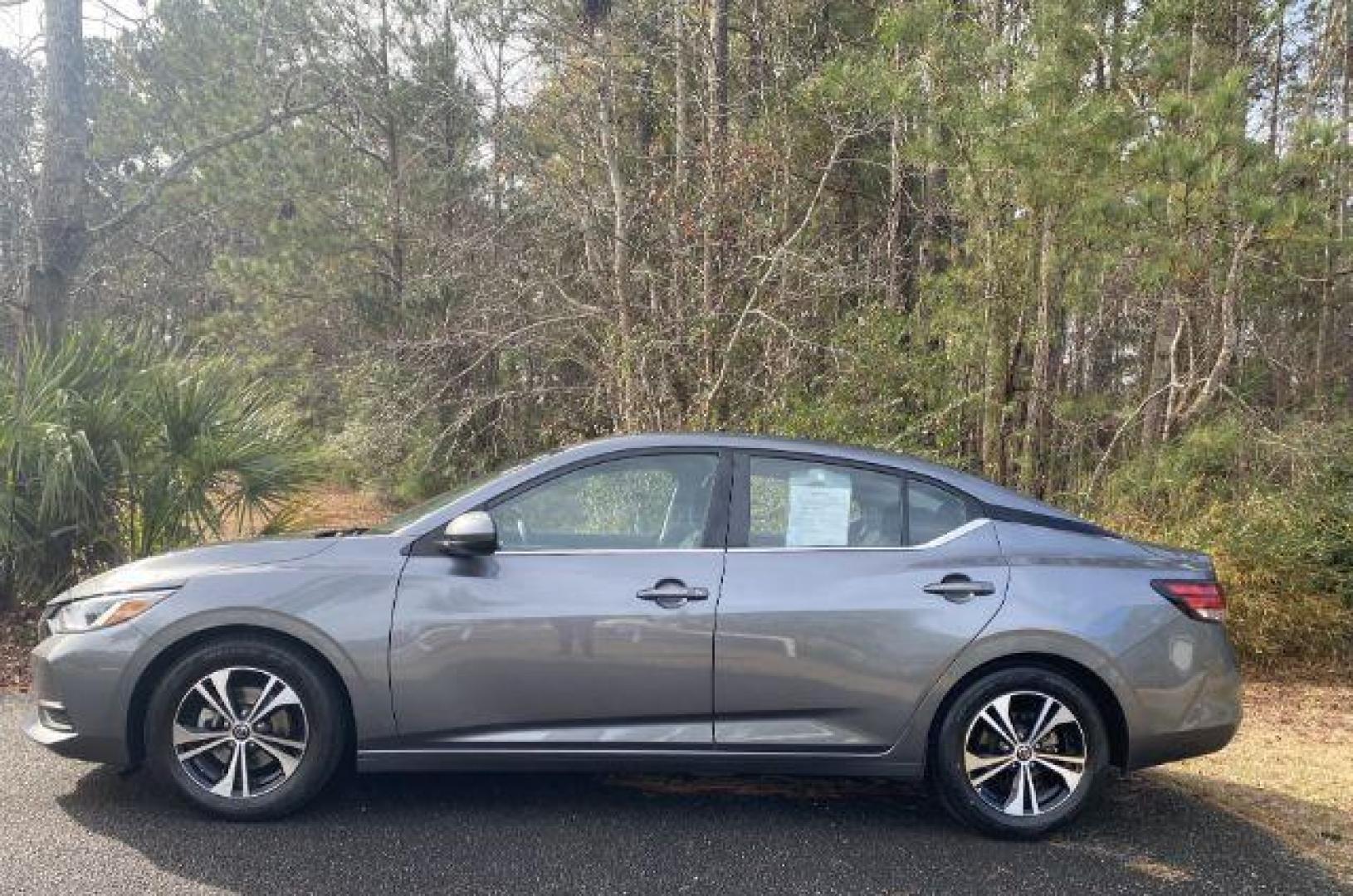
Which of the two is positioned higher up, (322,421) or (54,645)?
(322,421)

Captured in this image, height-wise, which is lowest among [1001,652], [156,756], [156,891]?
[156,891]

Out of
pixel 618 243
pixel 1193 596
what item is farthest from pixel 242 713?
pixel 618 243

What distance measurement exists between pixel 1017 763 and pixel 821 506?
123cm

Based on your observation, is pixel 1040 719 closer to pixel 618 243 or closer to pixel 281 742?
pixel 281 742

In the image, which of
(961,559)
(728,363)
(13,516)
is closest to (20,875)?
(961,559)

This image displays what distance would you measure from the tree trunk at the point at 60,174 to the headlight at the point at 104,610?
7.26m

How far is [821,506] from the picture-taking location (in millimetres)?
4578

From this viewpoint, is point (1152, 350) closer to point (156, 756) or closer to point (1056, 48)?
point (1056, 48)

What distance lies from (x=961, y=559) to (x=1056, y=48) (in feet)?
19.0

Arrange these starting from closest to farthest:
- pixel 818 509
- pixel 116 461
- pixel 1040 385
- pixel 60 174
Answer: pixel 818 509, pixel 116 461, pixel 1040 385, pixel 60 174

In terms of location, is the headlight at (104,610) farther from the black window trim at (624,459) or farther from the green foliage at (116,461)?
the green foliage at (116,461)

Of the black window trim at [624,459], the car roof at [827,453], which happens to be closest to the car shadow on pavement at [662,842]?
the black window trim at [624,459]

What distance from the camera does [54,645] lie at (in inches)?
172

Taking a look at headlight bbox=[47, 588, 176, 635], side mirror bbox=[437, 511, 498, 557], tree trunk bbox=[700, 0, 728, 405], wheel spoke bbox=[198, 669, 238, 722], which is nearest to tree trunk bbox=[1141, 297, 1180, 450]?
tree trunk bbox=[700, 0, 728, 405]
